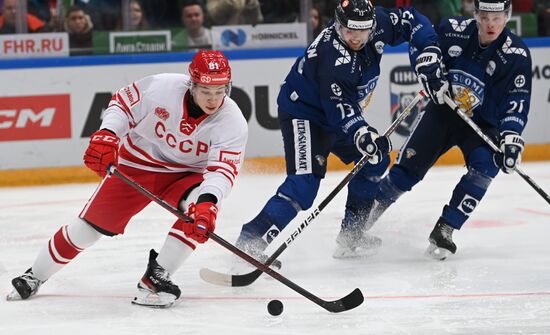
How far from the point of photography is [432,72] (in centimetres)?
436

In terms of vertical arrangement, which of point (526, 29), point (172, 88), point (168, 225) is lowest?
point (168, 225)

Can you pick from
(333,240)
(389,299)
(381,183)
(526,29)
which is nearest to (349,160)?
(381,183)

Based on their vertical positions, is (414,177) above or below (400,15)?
below

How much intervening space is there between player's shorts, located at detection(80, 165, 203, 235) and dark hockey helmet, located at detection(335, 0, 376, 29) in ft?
2.66

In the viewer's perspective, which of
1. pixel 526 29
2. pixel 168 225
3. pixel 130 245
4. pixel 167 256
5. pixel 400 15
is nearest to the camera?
pixel 167 256

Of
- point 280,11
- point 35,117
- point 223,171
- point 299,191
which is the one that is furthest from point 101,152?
point 280,11

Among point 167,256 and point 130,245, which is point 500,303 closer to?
point 167,256

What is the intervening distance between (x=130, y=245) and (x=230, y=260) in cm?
57

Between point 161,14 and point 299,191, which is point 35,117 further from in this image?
point 299,191

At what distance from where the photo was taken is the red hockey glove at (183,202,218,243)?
3.46m

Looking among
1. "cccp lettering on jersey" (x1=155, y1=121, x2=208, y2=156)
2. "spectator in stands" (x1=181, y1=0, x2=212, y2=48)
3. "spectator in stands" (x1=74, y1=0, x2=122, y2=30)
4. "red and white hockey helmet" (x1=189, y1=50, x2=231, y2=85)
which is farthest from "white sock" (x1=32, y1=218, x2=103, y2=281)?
"spectator in stands" (x1=181, y1=0, x2=212, y2=48)

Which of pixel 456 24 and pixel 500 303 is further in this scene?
pixel 456 24

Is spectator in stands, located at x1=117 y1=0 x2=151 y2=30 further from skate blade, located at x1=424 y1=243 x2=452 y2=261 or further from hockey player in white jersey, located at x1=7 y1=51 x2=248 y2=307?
hockey player in white jersey, located at x1=7 y1=51 x2=248 y2=307

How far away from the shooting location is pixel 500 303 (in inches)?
147
